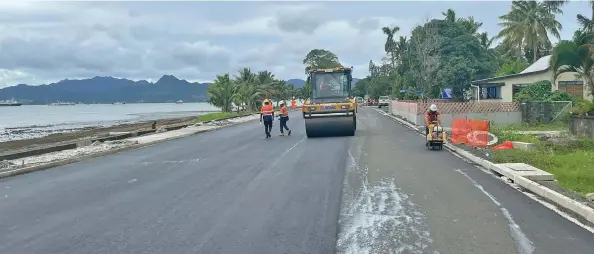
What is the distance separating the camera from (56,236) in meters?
7.35

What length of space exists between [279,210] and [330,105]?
50.8 feet

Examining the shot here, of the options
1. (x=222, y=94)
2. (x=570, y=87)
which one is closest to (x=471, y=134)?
(x=570, y=87)

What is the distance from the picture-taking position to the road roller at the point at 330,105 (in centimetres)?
2398

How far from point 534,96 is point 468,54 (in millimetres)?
34620

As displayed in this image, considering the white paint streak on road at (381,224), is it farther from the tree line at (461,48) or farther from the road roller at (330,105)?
the tree line at (461,48)

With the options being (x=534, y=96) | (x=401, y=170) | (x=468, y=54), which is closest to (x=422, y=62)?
(x=468, y=54)

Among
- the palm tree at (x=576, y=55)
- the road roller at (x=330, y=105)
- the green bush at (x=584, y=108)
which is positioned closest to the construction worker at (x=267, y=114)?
the road roller at (x=330, y=105)

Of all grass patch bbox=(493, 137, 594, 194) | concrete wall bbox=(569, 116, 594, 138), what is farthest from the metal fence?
grass patch bbox=(493, 137, 594, 194)

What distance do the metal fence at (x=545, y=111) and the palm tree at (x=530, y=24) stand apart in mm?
34814

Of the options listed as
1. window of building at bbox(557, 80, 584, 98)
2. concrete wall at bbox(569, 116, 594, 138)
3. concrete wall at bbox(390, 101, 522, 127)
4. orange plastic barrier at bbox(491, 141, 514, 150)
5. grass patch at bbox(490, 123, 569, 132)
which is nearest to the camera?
orange plastic barrier at bbox(491, 141, 514, 150)

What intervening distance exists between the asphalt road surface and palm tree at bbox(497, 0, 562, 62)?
178 feet

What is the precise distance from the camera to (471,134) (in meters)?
19.6

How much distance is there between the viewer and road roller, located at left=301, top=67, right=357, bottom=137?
23984 millimetres

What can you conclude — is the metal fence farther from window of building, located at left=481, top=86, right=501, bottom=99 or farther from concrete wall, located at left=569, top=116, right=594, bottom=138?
window of building, located at left=481, top=86, right=501, bottom=99
